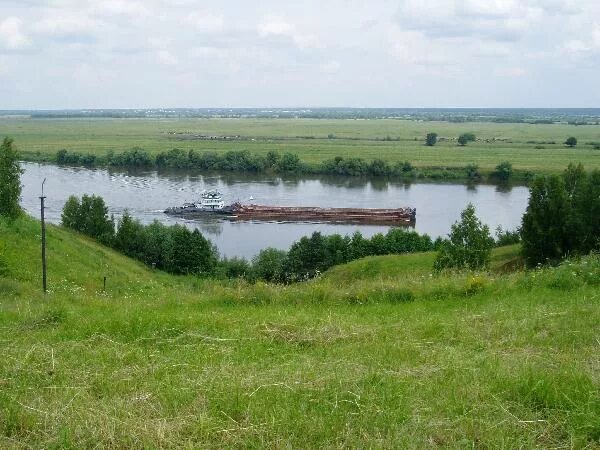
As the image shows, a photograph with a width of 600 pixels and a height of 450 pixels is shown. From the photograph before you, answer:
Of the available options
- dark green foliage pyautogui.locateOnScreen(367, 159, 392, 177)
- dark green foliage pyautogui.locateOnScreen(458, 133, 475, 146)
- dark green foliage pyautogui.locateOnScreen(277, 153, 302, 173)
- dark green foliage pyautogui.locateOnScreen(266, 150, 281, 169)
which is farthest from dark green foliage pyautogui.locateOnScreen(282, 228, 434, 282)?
dark green foliage pyautogui.locateOnScreen(458, 133, 475, 146)

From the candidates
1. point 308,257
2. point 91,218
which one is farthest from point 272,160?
point 308,257

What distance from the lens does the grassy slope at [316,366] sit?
13.5 ft

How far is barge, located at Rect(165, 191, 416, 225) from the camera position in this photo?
130ft

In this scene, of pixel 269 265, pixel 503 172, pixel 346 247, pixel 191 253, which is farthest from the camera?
pixel 503 172

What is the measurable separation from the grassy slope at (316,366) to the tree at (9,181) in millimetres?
13170

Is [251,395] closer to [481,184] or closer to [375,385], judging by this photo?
[375,385]

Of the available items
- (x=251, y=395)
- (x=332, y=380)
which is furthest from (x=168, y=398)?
(x=332, y=380)

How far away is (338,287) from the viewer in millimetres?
9555

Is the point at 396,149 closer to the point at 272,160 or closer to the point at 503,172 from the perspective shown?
the point at 272,160

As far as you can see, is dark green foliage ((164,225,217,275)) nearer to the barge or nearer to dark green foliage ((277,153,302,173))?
the barge

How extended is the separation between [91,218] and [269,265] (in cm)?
911

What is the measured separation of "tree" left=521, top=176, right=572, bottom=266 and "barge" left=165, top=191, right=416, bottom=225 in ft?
53.3

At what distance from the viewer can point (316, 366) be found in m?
5.45

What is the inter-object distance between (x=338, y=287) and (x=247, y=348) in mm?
3608
